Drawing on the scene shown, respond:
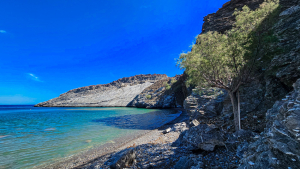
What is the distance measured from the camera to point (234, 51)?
9922 mm

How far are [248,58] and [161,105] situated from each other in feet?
256

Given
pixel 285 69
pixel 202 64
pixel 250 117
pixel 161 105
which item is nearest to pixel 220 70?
pixel 202 64

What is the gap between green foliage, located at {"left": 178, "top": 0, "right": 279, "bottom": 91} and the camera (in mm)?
9336

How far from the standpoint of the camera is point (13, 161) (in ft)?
34.2

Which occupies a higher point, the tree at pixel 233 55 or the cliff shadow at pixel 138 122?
the tree at pixel 233 55

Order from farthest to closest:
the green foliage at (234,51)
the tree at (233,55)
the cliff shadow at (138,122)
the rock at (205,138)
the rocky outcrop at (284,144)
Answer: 1. the cliff shadow at (138,122)
2. the tree at (233,55)
3. the green foliage at (234,51)
4. the rock at (205,138)
5. the rocky outcrop at (284,144)

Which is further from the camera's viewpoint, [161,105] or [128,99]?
[128,99]

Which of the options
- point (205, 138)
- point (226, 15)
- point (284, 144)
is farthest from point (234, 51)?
point (226, 15)

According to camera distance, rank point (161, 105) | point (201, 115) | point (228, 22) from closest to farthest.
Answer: point (201, 115)
point (228, 22)
point (161, 105)

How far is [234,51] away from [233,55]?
32 centimetres

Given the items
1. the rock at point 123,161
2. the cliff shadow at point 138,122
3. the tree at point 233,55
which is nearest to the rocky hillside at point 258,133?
the rock at point 123,161

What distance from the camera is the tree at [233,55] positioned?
945 centimetres

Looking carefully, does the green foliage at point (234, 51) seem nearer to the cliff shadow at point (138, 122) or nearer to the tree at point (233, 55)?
the tree at point (233, 55)

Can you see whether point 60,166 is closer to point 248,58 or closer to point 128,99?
point 248,58
